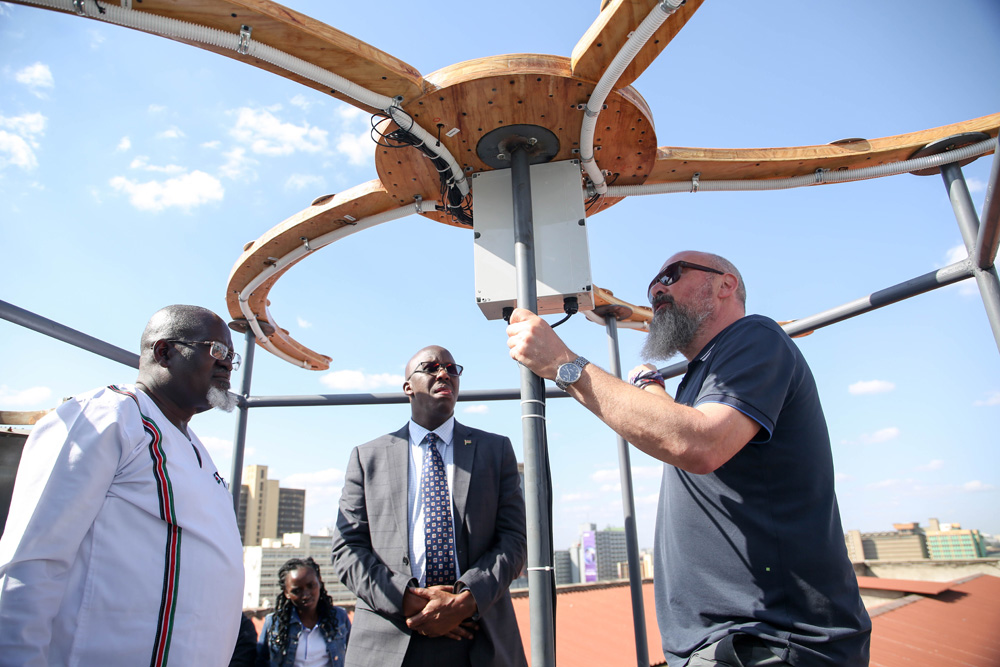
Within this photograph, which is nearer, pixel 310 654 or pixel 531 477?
pixel 531 477

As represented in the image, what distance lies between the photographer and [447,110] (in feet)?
7.22

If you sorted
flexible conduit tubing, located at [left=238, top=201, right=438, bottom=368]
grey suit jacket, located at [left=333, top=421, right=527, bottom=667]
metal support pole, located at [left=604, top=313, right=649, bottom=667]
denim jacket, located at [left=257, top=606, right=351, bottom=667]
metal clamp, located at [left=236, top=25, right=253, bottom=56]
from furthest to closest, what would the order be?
denim jacket, located at [left=257, top=606, right=351, bottom=667]
metal support pole, located at [left=604, top=313, right=649, bottom=667]
flexible conduit tubing, located at [left=238, top=201, right=438, bottom=368]
grey suit jacket, located at [left=333, top=421, right=527, bottom=667]
metal clamp, located at [left=236, top=25, right=253, bottom=56]

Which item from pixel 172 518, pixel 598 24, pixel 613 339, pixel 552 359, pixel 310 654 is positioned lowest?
pixel 310 654

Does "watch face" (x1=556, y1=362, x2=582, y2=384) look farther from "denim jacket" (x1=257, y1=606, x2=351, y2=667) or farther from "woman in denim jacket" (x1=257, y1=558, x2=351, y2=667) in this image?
"woman in denim jacket" (x1=257, y1=558, x2=351, y2=667)

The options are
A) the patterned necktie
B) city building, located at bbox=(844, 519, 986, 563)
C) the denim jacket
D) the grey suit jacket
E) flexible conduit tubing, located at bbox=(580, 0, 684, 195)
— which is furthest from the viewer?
city building, located at bbox=(844, 519, 986, 563)

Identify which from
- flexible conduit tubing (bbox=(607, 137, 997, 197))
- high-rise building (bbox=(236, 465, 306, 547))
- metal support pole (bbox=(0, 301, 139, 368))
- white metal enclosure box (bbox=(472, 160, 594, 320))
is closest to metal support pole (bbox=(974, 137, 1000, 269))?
flexible conduit tubing (bbox=(607, 137, 997, 197))

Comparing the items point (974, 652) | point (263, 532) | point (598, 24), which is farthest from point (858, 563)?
point (263, 532)

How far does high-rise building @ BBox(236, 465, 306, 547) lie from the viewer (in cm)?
6506

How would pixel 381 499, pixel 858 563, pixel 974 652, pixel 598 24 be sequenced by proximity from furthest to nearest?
pixel 858 563
pixel 974 652
pixel 381 499
pixel 598 24

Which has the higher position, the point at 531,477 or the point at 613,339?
the point at 613,339

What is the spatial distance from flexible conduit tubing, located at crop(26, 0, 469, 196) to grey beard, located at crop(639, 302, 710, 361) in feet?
3.78

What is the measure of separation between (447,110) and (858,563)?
14265 mm

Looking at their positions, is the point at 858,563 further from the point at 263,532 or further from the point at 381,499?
the point at 263,532

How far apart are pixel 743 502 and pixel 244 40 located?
2.12m
